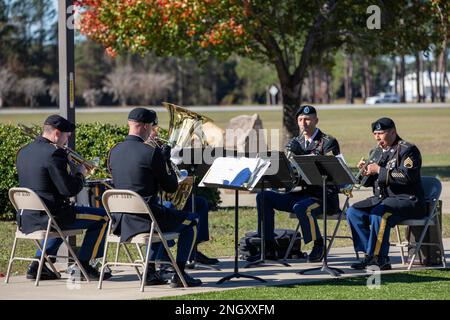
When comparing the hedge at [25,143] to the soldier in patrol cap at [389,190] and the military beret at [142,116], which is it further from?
the military beret at [142,116]

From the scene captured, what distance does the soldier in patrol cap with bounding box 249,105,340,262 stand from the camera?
437 inches

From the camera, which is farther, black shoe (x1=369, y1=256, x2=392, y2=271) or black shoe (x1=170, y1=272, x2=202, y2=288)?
black shoe (x1=369, y1=256, x2=392, y2=271)

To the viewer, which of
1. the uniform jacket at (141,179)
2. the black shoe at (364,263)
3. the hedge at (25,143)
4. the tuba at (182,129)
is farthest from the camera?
the hedge at (25,143)

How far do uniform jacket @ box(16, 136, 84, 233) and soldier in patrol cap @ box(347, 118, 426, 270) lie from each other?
324 cm

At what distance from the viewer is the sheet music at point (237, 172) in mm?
9453

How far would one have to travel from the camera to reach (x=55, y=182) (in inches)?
372

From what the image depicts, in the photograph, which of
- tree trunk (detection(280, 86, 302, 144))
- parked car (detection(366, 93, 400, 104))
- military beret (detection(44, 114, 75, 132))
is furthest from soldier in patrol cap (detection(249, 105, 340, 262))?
parked car (detection(366, 93, 400, 104))

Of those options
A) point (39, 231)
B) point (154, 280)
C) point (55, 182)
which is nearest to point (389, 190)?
point (154, 280)

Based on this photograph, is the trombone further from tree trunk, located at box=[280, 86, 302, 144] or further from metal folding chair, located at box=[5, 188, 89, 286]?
tree trunk, located at box=[280, 86, 302, 144]

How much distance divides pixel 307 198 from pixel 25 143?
539 centimetres

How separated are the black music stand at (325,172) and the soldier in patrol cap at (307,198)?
2.04 feet

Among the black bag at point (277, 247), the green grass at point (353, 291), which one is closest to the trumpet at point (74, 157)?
the green grass at point (353, 291)
